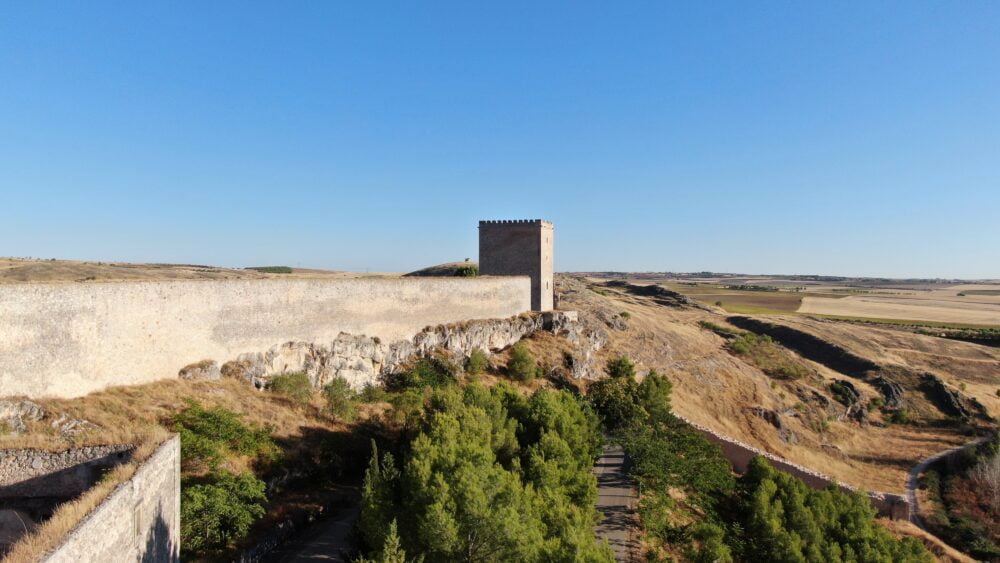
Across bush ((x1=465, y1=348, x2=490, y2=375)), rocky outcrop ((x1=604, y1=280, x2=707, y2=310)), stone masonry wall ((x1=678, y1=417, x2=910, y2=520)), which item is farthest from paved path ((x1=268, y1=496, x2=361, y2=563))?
rocky outcrop ((x1=604, y1=280, x2=707, y2=310))

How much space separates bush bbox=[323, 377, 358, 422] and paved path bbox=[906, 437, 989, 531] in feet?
86.2

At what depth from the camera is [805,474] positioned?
25.0 metres

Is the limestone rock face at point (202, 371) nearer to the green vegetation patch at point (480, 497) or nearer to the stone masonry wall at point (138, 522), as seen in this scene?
the stone masonry wall at point (138, 522)

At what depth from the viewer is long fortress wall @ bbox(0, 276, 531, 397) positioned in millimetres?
13867

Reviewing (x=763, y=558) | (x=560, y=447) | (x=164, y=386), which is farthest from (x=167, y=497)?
(x=763, y=558)

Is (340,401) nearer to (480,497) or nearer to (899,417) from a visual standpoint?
(480,497)

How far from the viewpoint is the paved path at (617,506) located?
609 inches

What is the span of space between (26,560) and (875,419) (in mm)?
47410

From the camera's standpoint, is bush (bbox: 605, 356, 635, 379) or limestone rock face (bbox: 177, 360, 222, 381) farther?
bush (bbox: 605, 356, 635, 379)

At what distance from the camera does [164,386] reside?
54.0 feet

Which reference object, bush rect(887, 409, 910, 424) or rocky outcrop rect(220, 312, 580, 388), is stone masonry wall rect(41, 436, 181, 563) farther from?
bush rect(887, 409, 910, 424)

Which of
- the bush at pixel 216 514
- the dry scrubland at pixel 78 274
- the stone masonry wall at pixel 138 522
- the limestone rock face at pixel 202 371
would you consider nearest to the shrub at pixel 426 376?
the dry scrubland at pixel 78 274

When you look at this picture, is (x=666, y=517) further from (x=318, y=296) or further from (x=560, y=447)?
(x=318, y=296)

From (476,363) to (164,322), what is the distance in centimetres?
1420
